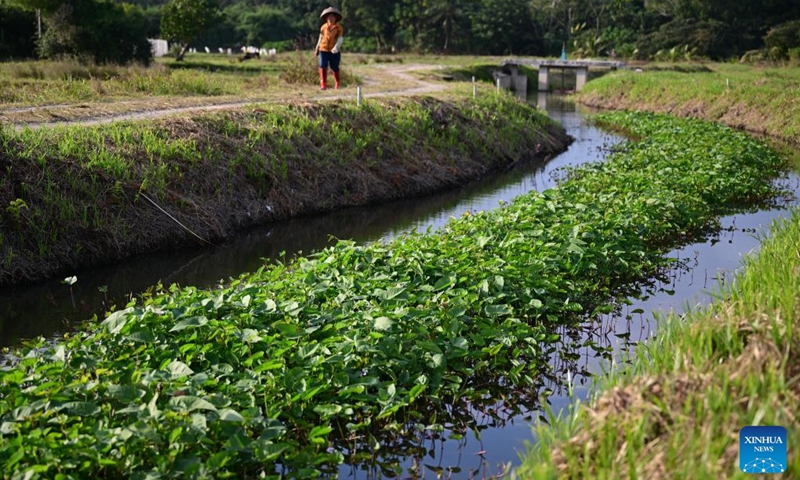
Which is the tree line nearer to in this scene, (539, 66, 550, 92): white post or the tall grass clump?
(539, 66, 550, 92): white post

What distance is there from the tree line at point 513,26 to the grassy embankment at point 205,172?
34.1 meters

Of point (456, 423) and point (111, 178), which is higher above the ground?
point (111, 178)

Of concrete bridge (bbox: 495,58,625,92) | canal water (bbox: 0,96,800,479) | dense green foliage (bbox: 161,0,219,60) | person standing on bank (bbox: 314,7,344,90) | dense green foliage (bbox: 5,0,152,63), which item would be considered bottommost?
canal water (bbox: 0,96,800,479)

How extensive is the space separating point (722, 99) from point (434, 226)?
17988mm

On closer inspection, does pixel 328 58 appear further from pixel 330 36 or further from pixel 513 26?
pixel 513 26

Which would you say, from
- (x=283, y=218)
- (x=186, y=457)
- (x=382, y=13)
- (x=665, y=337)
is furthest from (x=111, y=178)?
(x=382, y=13)

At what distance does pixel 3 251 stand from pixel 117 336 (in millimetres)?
4281

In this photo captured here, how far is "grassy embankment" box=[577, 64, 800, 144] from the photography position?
23.6m

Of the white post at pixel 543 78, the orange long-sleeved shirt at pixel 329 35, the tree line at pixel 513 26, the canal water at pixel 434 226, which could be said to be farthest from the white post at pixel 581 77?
the canal water at pixel 434 226

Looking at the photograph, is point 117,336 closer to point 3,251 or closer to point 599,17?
point 3,251

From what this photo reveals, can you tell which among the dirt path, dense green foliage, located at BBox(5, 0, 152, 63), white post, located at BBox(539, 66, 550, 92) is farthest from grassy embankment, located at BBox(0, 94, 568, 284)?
white post, located at BBox(539, 66, 550, 92)

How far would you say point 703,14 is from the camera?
5956 cm

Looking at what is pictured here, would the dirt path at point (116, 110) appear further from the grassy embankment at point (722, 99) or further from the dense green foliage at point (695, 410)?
the grassy embankment at point (722, 99)

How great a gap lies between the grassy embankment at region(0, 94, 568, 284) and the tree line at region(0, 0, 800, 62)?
112ft
